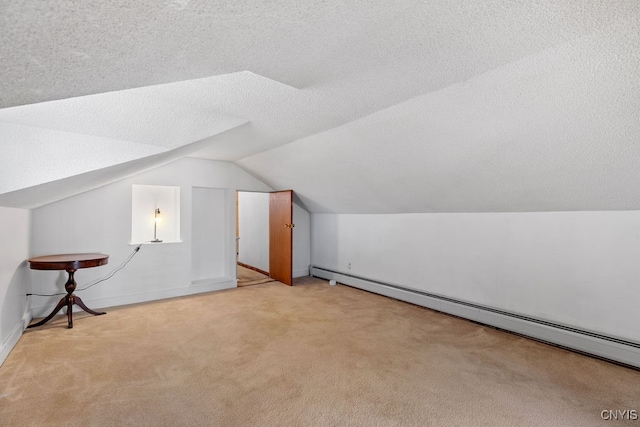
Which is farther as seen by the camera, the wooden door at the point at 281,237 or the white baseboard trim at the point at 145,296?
the wooden door at the point at 281,237

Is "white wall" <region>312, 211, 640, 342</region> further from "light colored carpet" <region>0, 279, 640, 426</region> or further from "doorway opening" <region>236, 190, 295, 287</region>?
"doorway opening" <region>236, 190, 295, 287</region>

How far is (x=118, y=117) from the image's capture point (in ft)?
7.23

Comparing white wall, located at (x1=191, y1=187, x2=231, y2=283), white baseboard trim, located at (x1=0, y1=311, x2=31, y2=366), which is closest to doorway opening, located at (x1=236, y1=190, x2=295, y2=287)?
white wall, located at (x1=191, y1=187, x2=231, y2=283)

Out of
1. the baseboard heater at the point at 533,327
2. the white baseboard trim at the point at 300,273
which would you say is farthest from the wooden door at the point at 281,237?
the baseboard heater at the point at 533,327

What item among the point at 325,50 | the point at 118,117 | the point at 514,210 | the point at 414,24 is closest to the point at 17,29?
the point at 325,50

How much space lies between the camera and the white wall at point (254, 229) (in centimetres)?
643

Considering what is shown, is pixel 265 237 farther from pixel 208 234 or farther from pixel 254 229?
pixel 208 234

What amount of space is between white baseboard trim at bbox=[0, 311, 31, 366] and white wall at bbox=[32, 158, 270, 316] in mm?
337

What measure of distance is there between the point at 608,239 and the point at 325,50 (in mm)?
2879

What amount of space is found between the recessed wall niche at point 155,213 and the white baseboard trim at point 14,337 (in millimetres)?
1388

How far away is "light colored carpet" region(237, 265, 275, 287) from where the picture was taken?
17.8 feet

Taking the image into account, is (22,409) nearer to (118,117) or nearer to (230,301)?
(118,117)

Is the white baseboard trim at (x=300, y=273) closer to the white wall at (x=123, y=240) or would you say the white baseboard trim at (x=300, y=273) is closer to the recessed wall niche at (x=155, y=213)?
the white wall at (x=123, y=240)

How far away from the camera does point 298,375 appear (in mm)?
2342
